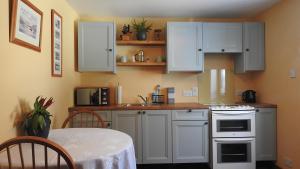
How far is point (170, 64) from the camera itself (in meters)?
3.38

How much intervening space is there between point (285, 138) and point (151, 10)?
2.50 metres

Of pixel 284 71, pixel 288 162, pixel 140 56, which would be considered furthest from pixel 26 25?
pixel 288 162

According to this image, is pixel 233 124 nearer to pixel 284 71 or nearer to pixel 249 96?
pixel 249 96

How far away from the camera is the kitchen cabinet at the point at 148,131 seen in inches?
123

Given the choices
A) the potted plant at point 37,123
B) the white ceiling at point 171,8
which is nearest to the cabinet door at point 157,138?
the white ceiling at point 171,8

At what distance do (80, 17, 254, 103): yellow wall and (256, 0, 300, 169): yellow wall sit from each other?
0.57 m

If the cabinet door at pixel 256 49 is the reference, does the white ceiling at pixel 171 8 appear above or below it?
above

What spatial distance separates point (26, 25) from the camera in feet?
6.20

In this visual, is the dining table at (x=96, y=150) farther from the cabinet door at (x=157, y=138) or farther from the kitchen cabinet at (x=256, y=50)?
the kitchen cabinet at (x=256, y=50)

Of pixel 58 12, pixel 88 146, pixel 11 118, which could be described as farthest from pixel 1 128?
pixel 58 12

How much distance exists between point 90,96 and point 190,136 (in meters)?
1.49

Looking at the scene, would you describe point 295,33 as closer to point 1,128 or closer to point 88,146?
point 88,146

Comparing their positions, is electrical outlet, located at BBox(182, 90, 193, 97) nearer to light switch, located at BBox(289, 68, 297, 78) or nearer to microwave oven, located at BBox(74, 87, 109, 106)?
microwave oven, located at BBox(74, 87, 109, 106)

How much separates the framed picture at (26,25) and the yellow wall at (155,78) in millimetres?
1593
